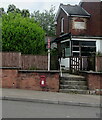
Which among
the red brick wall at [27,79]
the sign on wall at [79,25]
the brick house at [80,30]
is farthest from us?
the sign on wall at [79,25]

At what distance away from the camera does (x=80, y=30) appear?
29281 mm

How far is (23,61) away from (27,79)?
1234mm

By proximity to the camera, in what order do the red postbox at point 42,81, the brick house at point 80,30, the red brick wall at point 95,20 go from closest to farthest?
the red postbox at point 42,81, the brick house at point 80,30, the red brick wall at point 95,20

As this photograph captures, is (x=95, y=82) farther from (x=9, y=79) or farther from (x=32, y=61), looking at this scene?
(x=9, y=79)

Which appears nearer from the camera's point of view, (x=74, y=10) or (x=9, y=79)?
(x=9, y=79)

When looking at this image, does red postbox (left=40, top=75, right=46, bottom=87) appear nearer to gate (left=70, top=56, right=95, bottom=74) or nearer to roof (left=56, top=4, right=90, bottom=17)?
gate (left=70, top=56, right=95, bottom=74)

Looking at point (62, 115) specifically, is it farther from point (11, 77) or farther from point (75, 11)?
point (75, 11)

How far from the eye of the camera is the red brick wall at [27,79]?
604 inches

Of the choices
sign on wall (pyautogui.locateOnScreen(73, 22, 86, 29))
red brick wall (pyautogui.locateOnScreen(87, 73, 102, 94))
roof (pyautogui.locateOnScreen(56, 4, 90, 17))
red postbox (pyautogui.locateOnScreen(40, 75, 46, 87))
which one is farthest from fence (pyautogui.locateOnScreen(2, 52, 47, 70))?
roof (pyautogui.locateOnScreen(56, 4, 90, 17))

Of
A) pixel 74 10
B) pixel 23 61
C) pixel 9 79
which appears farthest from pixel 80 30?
pixel 9 79

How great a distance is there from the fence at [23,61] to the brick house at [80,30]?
8.43 meters

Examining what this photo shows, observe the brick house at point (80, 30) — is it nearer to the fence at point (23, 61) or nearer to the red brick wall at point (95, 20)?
the red brick wall at point (95, 20)

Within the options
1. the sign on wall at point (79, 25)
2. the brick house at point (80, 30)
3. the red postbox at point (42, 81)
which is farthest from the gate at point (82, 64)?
the sign on wall at point (79, 25)

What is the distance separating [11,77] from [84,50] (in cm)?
1335
